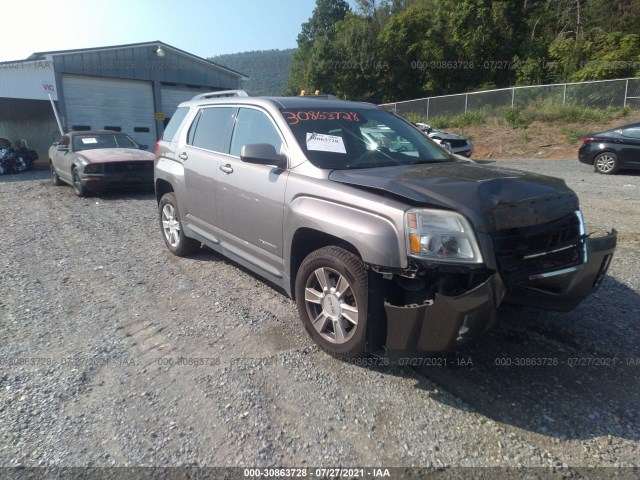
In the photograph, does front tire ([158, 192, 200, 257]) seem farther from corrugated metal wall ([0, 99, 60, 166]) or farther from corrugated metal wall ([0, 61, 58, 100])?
corrugated metal wall ([0, 99, 60, 166])

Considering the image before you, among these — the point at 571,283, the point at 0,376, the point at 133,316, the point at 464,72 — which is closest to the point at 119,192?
the point at 133,316

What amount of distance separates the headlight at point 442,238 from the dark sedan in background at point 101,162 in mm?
9224

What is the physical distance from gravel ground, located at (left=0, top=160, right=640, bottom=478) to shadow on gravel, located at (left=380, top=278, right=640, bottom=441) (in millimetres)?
11

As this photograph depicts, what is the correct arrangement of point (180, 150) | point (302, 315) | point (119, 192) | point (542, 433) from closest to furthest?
point (542, 433) → point (302, 315) → point (180, 150) → point (119, 192)

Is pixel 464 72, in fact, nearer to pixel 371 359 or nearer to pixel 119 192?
pixel 119 192

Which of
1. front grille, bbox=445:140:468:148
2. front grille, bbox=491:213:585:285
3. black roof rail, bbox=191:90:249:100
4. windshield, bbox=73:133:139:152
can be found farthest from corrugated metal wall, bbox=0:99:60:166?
front grille, bbox=491:213:585:285

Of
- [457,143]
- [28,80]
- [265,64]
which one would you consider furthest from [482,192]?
[265,64]

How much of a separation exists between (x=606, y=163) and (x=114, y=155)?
12630 millimetres

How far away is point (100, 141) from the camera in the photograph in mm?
11625

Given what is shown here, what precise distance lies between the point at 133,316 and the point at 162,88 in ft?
68.1

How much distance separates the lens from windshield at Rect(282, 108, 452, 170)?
12.0 ft

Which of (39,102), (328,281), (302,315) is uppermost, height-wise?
(39,102)

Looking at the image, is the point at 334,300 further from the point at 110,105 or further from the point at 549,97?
the point at 549,97

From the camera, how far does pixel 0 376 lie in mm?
3201
